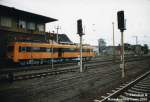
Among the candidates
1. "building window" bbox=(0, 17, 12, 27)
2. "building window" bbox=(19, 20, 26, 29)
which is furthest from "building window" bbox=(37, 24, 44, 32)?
"building window" bbox=(0, 17, 12, 27)

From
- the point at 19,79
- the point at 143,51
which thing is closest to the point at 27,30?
the point at 19,79

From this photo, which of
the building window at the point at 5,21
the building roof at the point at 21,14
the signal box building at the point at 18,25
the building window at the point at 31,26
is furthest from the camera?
the building window at the point at 31,26

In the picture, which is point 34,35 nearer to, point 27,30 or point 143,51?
point 27,30

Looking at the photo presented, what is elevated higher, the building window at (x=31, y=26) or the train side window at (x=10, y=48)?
the building window at (x=31, y=26)

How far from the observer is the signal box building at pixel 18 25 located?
94.0 feet

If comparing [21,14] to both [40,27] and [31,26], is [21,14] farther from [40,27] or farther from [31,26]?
[40,27]

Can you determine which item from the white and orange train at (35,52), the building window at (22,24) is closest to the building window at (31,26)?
the building window at (22,24)

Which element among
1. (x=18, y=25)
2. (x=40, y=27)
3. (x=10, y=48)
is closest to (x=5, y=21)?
(x=18, y=25)

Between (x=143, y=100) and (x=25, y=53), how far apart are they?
64.5 feet

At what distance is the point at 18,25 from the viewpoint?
31.8 metres

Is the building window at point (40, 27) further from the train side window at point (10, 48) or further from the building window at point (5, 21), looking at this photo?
the train side window at point (10, 48)

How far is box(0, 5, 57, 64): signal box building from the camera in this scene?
28.7 metres

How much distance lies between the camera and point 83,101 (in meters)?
8.03

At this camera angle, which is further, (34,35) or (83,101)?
(34,35)
